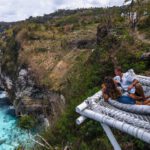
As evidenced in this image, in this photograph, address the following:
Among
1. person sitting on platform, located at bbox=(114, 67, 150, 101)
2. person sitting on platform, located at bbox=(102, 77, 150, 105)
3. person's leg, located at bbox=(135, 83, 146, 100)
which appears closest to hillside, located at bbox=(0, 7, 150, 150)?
person sitting on platform, located at bbox=(114, 67, 150, 101)

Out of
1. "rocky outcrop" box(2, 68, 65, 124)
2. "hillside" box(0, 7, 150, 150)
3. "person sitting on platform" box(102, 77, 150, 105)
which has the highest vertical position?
"person sitting on platform" box(102, 77, 150, 105)

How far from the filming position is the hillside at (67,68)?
1352cm

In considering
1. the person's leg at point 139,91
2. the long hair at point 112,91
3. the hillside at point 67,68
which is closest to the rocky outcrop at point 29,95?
the hillside at point 67,68

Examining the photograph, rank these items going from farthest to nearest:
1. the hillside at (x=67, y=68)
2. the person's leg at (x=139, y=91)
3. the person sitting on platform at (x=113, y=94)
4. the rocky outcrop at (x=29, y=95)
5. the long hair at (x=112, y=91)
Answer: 1. the rocky outcrop at (x=29, y=95)
2. the hillside at (x=67, y=68)
3. the long hair at (x=112, y=91)
4. the person's leg at (x=139, y=91)
5. the person sitting on platform at (x=113, y=94)

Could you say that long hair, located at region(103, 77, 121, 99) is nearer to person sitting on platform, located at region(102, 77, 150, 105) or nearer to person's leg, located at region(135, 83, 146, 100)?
person sitting on platform, located at region(102, 77, 150, 105)

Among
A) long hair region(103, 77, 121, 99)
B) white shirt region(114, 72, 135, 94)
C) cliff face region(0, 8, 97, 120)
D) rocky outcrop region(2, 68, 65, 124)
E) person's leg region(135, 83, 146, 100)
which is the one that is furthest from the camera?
rocky outcrop region(2, 68, 65, 124)

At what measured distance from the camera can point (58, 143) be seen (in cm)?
1339

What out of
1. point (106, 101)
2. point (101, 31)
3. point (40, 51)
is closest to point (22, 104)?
point (40, 51)

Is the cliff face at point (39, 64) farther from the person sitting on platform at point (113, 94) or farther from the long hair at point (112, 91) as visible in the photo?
the long hair at point (112, 91)

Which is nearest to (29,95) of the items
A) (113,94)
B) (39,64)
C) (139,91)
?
(39,64)

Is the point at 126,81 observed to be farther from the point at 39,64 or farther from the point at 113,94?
the point at 39,64

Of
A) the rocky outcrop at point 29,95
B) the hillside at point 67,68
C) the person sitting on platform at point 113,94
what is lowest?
the rocky outcrop at point 29,95

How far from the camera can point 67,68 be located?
1358 inches

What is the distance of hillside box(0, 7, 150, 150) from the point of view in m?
13.5
